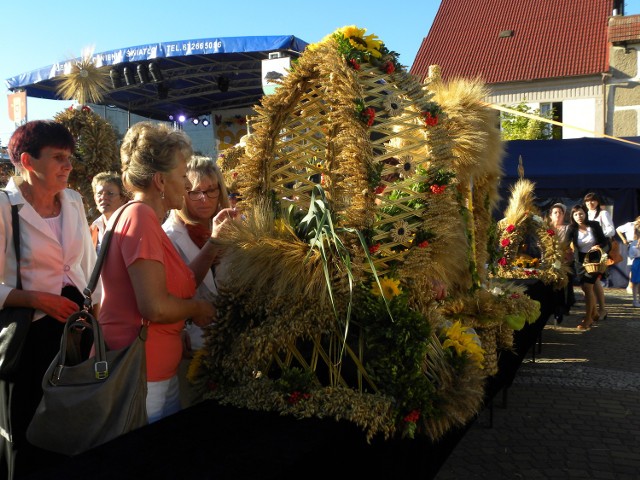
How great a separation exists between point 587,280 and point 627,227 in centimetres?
399

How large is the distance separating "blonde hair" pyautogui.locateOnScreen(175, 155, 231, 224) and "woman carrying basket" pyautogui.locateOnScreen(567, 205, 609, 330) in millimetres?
6821

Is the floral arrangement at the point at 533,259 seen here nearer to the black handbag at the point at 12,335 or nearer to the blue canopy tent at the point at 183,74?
the black handbag at the point at 12,335

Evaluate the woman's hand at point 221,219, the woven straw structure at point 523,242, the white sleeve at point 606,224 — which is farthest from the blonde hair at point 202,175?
the white sleeve at point 606,224

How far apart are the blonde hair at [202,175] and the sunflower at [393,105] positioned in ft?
3.35

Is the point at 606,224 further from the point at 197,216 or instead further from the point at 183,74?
the point at 183,74

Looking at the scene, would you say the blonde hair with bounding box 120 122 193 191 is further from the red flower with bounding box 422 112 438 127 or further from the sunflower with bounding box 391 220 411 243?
the red flower with bounding box 422 112 438 127

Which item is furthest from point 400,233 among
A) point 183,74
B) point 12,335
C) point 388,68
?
point 183,74

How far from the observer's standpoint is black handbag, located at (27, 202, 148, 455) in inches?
65.0

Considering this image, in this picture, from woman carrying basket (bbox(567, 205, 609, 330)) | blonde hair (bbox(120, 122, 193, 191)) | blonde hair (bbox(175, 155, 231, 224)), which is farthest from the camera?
woman carrying basket (bbox(567, 205, 609, 330))

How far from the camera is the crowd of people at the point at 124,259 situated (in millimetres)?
1859

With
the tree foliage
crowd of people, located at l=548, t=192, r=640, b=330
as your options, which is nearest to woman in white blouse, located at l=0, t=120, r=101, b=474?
crowd of people, located at l=548, t=192, r=640, b=330

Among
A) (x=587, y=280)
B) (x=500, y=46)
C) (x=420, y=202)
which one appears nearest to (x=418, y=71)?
(x=500, y=46)

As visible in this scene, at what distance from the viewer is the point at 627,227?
1155 cm

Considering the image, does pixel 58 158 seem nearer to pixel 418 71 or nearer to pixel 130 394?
pixel 130 394
